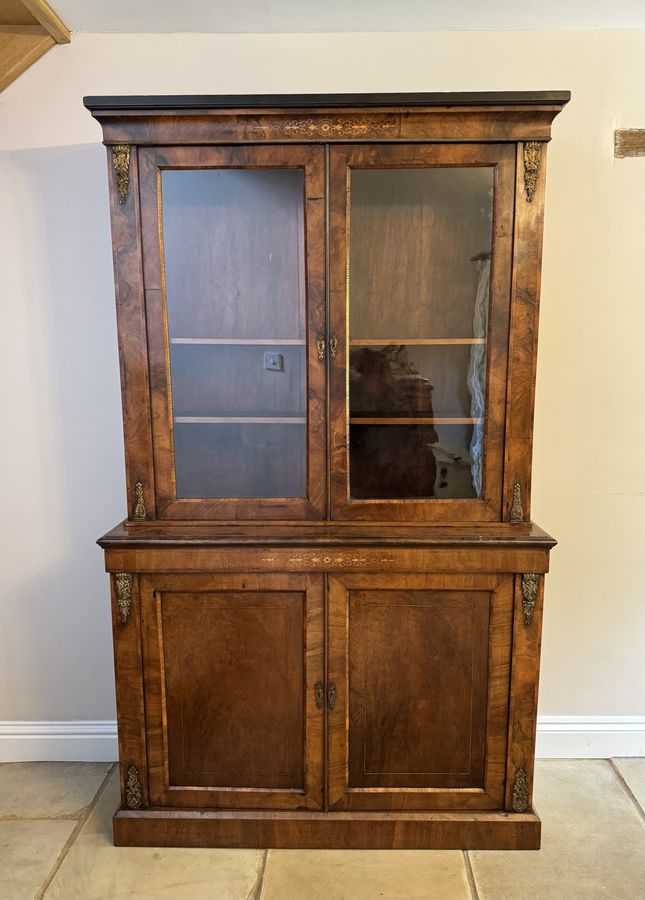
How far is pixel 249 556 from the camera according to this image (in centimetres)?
167

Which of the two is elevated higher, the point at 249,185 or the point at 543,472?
the point at 249,185

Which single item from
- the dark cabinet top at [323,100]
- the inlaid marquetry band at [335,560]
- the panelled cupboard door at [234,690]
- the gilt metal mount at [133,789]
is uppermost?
the dark cabinet top at [323,100]

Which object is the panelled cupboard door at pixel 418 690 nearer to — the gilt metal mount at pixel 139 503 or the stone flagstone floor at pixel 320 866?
the stone flagstone floor at pixel 320 866

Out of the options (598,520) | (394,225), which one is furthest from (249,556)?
(598,520)

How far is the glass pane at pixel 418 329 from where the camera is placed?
159 cm

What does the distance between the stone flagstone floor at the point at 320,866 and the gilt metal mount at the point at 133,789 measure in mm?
133

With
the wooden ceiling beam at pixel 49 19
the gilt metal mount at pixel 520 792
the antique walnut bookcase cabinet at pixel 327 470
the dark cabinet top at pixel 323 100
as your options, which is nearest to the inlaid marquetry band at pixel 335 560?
the antique walnut bookcase cabinet at pixel 327 470

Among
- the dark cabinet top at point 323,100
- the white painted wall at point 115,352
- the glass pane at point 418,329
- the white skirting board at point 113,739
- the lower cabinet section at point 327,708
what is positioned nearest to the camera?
the dark cabinet top at point 323,100

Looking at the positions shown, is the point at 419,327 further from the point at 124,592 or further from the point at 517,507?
the point at 124,592

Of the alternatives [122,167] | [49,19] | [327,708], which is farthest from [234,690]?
[49,19]

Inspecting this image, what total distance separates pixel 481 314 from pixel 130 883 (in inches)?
71.2

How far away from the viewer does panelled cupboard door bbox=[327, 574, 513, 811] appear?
5.55ft

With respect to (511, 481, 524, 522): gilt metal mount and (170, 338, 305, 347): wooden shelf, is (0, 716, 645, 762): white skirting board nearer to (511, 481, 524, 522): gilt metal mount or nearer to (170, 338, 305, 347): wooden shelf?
(511, 481, 524, 522): gilt metal mount

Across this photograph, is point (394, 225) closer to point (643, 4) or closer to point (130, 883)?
point (643, 4)
